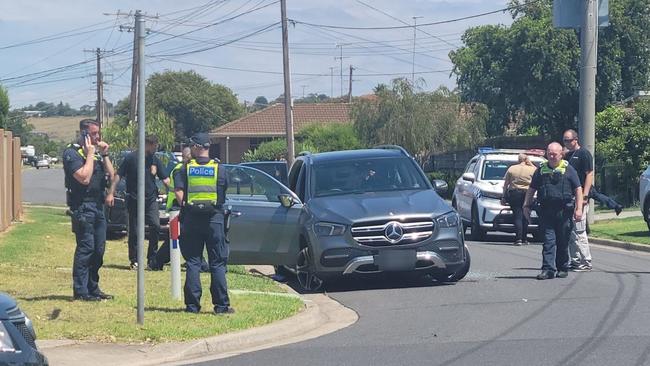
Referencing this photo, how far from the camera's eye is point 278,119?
7381 centimetres

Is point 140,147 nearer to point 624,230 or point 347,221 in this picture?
point 347,221

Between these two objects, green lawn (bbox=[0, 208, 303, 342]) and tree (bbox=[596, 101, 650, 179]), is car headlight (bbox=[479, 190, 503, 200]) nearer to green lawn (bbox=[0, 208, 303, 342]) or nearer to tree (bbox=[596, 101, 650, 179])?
green lawn (bbox=[0, 208, 303, 342])

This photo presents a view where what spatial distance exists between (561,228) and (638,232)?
297 inches

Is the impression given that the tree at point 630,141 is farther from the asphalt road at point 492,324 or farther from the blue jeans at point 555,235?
the blue jeans at point 555,235

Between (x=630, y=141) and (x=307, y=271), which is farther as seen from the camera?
(x=630, y=141)

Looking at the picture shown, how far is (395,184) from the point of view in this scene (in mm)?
13852

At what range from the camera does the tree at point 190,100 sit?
265 ft

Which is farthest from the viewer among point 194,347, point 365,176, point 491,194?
point 491,194

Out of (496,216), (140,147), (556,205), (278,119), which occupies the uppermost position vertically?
(278,119)

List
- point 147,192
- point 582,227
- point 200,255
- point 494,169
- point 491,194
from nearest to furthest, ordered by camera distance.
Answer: point 200,255
point 582,227
point 147,192
point 491,194
point 494,169

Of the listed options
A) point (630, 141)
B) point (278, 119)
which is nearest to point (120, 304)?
point (630, 141)

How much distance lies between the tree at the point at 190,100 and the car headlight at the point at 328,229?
6564cm

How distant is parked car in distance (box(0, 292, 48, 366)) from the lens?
5.73 meters

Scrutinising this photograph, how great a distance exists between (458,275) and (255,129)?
2347 inches
